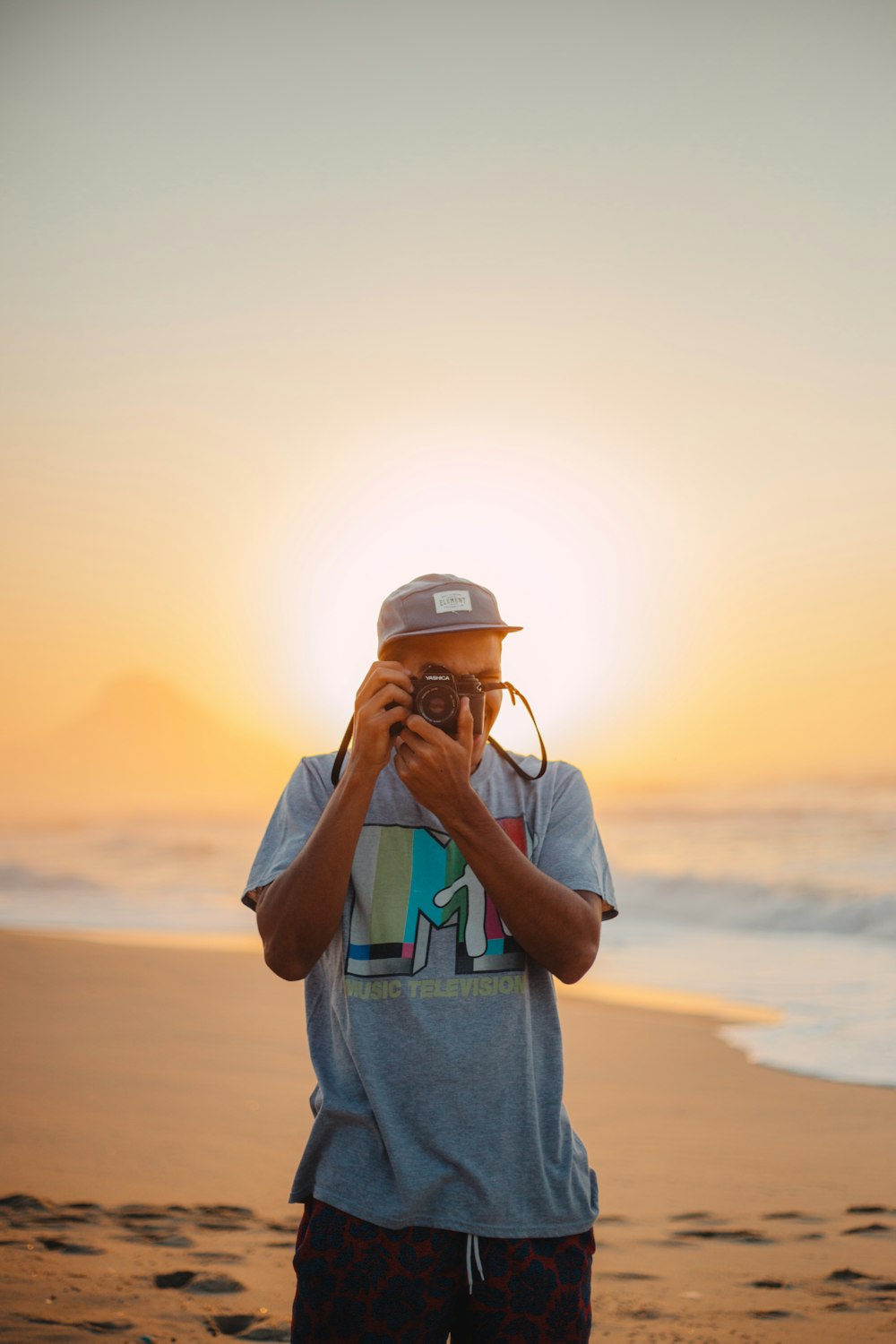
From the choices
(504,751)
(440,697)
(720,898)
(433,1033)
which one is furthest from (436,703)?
(720,898)

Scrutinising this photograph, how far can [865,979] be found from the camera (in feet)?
26.9

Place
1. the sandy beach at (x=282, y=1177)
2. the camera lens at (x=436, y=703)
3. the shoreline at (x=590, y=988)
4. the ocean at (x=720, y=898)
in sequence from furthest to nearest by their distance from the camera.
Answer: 1. the shoreline at (x=590, y=988)
2. the ocean at (x=720, y=898)
3. the sandy beach at (x=282, y=1177)
4. the camera lens at (x=436, y=703)

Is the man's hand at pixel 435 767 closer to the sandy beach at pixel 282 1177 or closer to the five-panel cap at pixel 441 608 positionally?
the five-panel cap at pixel 441 608

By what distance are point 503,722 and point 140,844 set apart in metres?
20.2

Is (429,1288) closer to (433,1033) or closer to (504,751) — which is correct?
(433,1033)

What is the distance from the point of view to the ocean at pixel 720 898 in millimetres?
7129

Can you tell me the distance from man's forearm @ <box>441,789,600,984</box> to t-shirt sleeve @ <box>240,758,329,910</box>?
0.82ft

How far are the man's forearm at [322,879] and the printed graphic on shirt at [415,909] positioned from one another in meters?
0.06

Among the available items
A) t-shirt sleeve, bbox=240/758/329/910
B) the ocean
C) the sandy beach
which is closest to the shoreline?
the ocean

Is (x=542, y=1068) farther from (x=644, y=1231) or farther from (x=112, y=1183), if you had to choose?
(x=112, y=1183)

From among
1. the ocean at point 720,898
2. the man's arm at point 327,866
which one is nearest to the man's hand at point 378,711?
the man's arm at point 327,866

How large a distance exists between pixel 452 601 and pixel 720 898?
12525 millimetres

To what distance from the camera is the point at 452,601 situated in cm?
178

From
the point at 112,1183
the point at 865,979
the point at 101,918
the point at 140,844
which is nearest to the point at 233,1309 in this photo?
the point at 112,1183
